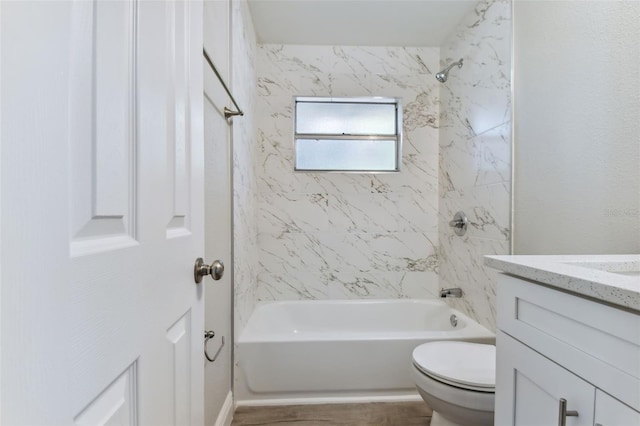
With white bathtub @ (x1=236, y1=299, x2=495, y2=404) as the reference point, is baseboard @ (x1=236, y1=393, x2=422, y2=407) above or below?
below

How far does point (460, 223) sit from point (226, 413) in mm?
1820

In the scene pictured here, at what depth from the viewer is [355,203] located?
2506 millimetres

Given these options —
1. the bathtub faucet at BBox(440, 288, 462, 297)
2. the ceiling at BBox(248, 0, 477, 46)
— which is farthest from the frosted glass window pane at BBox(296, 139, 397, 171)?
the bathtub faucet at BBox(440, 288, 462, 297)

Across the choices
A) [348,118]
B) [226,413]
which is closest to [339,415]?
[226,413]

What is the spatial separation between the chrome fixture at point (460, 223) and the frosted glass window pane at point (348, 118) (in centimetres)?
90

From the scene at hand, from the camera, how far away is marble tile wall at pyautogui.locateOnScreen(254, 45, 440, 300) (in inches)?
96.8

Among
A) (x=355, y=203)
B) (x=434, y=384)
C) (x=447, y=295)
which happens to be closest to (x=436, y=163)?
(x=355, y=203)

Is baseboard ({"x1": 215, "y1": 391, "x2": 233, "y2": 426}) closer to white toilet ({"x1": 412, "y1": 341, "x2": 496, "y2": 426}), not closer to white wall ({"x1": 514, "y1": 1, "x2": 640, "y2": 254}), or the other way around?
white toilet ({"x1": 412, "y1": 341, "x2": 496, "y2": 426})

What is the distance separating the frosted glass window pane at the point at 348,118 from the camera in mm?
2596

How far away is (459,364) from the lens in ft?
4.43

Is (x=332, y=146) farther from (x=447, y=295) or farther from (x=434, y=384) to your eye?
(x=434, y=384)

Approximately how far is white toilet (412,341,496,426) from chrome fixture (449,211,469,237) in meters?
0.87

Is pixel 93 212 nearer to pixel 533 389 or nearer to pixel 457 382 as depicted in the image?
pixel 533 389

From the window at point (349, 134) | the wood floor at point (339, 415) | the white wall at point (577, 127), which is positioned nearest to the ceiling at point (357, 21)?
the window at point (349, 134)
